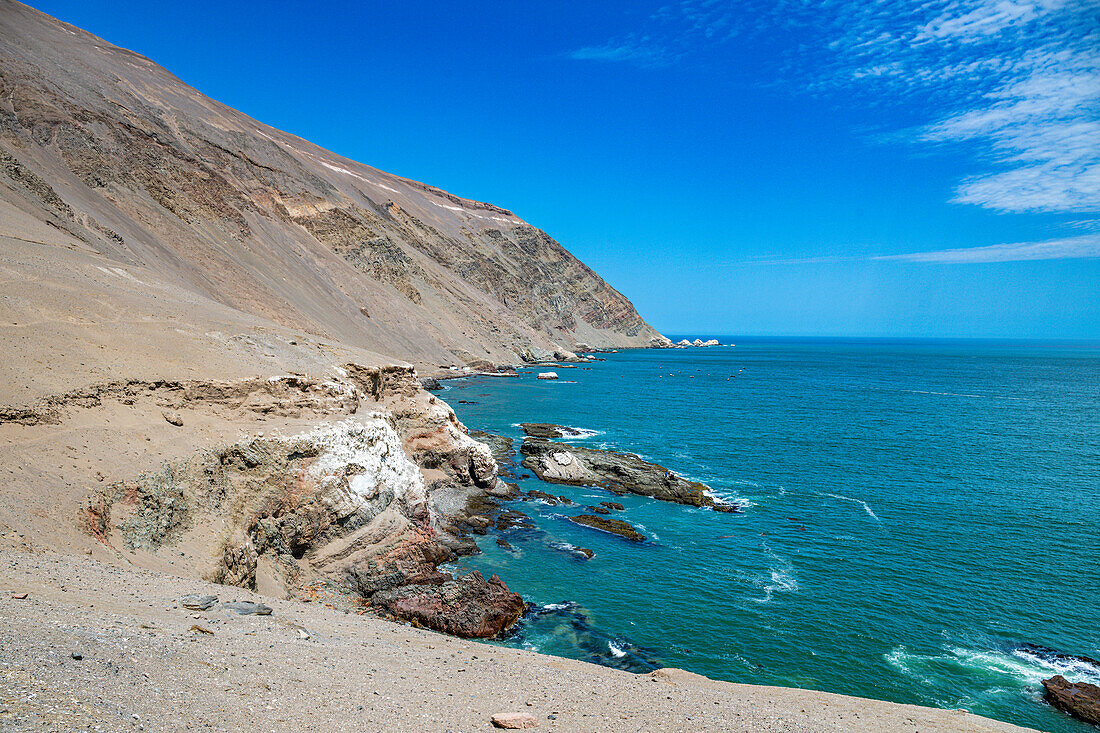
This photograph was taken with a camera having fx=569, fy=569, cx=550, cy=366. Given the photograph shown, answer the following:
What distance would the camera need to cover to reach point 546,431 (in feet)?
171

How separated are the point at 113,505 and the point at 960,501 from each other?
41592 mm

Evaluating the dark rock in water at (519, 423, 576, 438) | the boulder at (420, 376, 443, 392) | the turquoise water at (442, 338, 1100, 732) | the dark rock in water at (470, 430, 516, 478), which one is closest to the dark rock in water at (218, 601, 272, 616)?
the turquoise water at (442, 338, 1100, 732)

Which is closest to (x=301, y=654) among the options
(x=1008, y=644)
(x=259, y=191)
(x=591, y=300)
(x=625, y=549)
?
(x=625, y=549)

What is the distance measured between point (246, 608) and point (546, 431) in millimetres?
40234

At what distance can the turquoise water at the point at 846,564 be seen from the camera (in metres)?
18.3

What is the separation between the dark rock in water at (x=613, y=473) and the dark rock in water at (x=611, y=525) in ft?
18.1

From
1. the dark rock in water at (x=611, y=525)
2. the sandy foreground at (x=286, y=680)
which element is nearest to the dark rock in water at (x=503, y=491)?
the dark rock in water at (x=611, y=525)

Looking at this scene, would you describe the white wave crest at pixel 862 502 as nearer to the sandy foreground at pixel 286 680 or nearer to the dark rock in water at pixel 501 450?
the sandy foreground at pixel 286 680

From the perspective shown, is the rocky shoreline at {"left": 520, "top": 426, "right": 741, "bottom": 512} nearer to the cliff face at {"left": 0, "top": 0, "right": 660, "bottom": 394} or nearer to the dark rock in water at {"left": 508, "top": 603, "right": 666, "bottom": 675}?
the dark rock in water at {"left": 508, "top": 603, "right": 666, "bottom": 675}

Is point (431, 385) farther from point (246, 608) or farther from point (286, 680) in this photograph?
point (286, 680)

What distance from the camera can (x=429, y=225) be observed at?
445ft

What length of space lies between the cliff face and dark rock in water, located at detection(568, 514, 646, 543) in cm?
1818

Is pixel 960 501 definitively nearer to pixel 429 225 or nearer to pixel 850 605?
pixel 850 605

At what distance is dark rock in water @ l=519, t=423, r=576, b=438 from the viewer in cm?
5116
